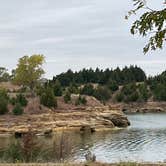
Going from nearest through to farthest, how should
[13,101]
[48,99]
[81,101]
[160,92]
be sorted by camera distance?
[13,101], [48,99], [81,101], [160,92]

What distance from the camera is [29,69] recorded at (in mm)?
111812

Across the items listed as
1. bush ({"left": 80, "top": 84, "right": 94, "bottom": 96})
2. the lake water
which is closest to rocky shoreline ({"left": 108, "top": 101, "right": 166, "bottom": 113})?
bush ({"left": 80, "top": 84, "right": 94, "bottom": 96})

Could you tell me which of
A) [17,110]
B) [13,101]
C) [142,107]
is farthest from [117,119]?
[142,107]

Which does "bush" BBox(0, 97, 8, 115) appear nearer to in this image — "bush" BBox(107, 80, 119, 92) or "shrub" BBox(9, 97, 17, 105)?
"shrub" BBox(9, 97, 17, 105)

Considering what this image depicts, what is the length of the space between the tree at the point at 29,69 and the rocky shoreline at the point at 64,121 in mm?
21960

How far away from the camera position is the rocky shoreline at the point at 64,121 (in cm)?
7700

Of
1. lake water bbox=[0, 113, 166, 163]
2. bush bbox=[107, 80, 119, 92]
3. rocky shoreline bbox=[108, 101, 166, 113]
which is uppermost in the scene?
bush bbox=[107, 80, 119, 92]

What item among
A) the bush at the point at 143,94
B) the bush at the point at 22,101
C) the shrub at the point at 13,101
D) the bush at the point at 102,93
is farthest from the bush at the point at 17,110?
the bush at the point at 143,94

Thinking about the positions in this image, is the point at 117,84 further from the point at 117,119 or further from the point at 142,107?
the point at 117,119

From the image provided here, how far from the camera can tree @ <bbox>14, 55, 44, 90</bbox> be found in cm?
11125

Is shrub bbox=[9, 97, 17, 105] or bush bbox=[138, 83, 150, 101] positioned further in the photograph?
bush bbox=[138, 83, 150, 101]

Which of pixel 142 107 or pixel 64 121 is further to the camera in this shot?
pixel 142 107

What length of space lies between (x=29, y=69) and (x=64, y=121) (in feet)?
102

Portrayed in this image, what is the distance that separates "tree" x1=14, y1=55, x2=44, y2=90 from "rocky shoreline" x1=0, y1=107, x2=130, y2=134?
21960 mm
